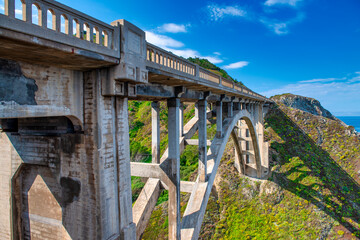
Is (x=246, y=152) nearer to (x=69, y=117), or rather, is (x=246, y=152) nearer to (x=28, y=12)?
(x=69, y=117)

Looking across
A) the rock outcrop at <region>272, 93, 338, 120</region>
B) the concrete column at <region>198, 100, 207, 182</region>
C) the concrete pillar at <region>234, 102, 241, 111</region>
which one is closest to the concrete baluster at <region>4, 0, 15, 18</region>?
the concrete column at <region>198, 100, 207, 182</region>

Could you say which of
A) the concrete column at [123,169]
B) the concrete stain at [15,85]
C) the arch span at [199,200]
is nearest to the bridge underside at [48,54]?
the concrete stain at [15,85]

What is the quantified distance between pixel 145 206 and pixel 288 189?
18.4 m

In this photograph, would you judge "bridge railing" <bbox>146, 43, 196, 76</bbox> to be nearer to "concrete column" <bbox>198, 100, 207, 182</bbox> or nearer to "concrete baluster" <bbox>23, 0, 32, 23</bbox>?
"concrete baluster" <bbox>23, 0, 32, 23</bbox>

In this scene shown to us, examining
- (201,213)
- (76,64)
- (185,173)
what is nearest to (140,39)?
(76,64)

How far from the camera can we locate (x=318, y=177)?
71.3 ft

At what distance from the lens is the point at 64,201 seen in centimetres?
465

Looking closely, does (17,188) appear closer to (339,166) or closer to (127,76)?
(127,76)

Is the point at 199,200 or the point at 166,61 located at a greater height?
the point at 166,61

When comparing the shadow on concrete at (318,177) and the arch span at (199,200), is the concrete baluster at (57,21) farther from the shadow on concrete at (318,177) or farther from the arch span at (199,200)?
the shadow on concrete at (318,177)

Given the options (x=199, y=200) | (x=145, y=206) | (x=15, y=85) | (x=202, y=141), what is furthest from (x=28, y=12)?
(x=199, y=200)

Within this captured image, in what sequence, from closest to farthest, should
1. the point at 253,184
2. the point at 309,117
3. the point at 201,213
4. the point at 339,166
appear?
the point at 201,213, the point at 253,184, the point at 339,166, the point at 309,117

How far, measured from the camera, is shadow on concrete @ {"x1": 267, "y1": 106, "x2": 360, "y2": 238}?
1850cm

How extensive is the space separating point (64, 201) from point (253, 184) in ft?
67.4
